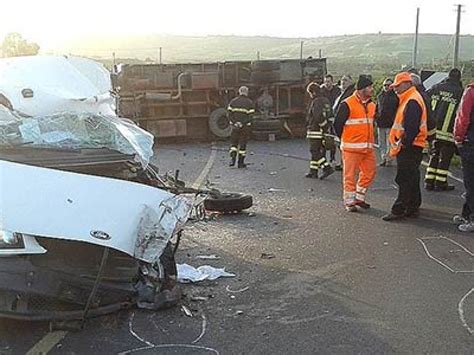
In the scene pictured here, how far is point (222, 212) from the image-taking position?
934cm

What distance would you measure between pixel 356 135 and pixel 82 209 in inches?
207

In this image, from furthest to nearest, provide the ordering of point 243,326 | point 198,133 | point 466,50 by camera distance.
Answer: point 466,50
point 198,133
point 243,326

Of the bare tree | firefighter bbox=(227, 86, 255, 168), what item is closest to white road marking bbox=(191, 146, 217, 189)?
firefighter bbox=(227, 86, 255, 168)

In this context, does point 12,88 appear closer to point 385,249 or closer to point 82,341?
point 82,341

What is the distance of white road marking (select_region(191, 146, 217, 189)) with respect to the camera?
38.5 ft

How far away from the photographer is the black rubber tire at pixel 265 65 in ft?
62.7

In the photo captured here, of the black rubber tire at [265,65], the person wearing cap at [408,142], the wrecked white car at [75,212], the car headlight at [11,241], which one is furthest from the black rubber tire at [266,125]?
the car headlight at [11,241]

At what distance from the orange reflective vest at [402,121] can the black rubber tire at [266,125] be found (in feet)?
33.4

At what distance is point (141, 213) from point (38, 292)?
890mm

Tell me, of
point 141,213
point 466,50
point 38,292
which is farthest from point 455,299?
point 466,50

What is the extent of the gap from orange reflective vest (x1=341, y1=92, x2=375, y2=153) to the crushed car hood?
15.4 ft

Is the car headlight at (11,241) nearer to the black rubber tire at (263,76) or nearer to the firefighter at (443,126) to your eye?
the firefighter at (443,126)

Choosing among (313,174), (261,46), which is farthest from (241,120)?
(261,46)

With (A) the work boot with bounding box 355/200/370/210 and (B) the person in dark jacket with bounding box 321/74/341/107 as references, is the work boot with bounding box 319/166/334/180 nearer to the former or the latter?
(B) the person in dark jacket with bounding box 321/74/341/107
